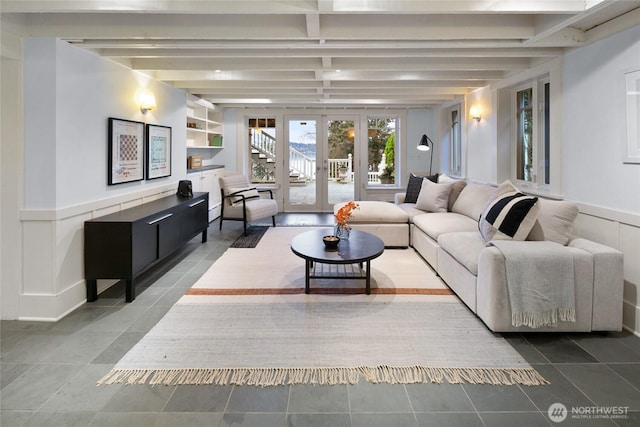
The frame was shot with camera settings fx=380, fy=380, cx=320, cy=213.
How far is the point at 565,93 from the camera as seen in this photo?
3.58 metres

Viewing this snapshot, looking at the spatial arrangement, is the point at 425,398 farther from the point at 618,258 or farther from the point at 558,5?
the point at 558,5

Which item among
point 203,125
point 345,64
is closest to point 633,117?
point 345,64

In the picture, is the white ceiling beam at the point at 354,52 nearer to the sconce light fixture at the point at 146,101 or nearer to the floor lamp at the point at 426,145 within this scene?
the sconce light fixture at the point at 146,101

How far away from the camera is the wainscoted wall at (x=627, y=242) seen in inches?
108

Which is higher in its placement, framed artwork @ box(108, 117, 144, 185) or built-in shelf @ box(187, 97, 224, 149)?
built-in shelf @ box(187, 97, 224, 149)

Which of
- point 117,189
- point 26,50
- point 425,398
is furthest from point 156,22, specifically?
point 425,398

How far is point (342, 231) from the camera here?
394 cm

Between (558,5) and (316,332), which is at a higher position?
(558,5)

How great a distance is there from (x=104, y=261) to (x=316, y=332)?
1.93 meters

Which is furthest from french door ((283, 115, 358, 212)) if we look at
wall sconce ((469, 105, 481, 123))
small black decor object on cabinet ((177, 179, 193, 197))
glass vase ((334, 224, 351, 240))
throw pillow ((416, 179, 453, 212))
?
glass vase ((334, 224, 351, 240))

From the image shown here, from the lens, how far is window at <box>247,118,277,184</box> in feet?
27.5

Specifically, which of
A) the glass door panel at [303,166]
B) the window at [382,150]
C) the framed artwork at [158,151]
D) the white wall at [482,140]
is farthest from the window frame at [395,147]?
the framed artwork at [158,151]

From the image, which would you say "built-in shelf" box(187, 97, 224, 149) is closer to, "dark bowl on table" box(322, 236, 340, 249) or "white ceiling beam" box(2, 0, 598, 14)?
"white ceiling beam" box(2, 0, 598, 14)

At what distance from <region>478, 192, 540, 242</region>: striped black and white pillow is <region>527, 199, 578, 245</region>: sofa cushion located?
0.11m
